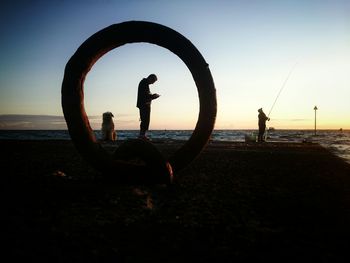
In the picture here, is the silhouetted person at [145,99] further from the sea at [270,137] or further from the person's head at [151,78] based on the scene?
the sea at [270,137]

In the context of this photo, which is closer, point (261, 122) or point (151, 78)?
point (151, 78)

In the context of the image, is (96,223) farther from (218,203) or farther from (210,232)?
(218,203)

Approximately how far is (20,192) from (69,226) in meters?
1.31

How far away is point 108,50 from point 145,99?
2983 mm

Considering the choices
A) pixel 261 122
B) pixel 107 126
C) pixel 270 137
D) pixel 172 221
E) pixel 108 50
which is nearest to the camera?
pixel 172 221

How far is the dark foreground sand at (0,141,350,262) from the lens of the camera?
199cm

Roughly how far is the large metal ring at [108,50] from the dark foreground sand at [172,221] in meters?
0.50

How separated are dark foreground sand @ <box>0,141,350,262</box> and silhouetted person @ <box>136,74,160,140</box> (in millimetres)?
3556

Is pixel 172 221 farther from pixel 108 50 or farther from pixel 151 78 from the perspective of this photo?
pixel 151 78

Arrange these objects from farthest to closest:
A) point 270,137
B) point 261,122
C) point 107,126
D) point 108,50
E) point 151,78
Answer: point 270,137, point 261,122, point 107,126, point 151,78, point 108,50

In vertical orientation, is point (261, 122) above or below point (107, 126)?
above

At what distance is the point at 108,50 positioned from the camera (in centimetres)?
449

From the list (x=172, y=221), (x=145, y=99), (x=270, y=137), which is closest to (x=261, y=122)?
(x=145, y=99)

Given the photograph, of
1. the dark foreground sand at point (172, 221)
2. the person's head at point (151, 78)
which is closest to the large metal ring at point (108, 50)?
the dark foreground sand at point (172, 221)
